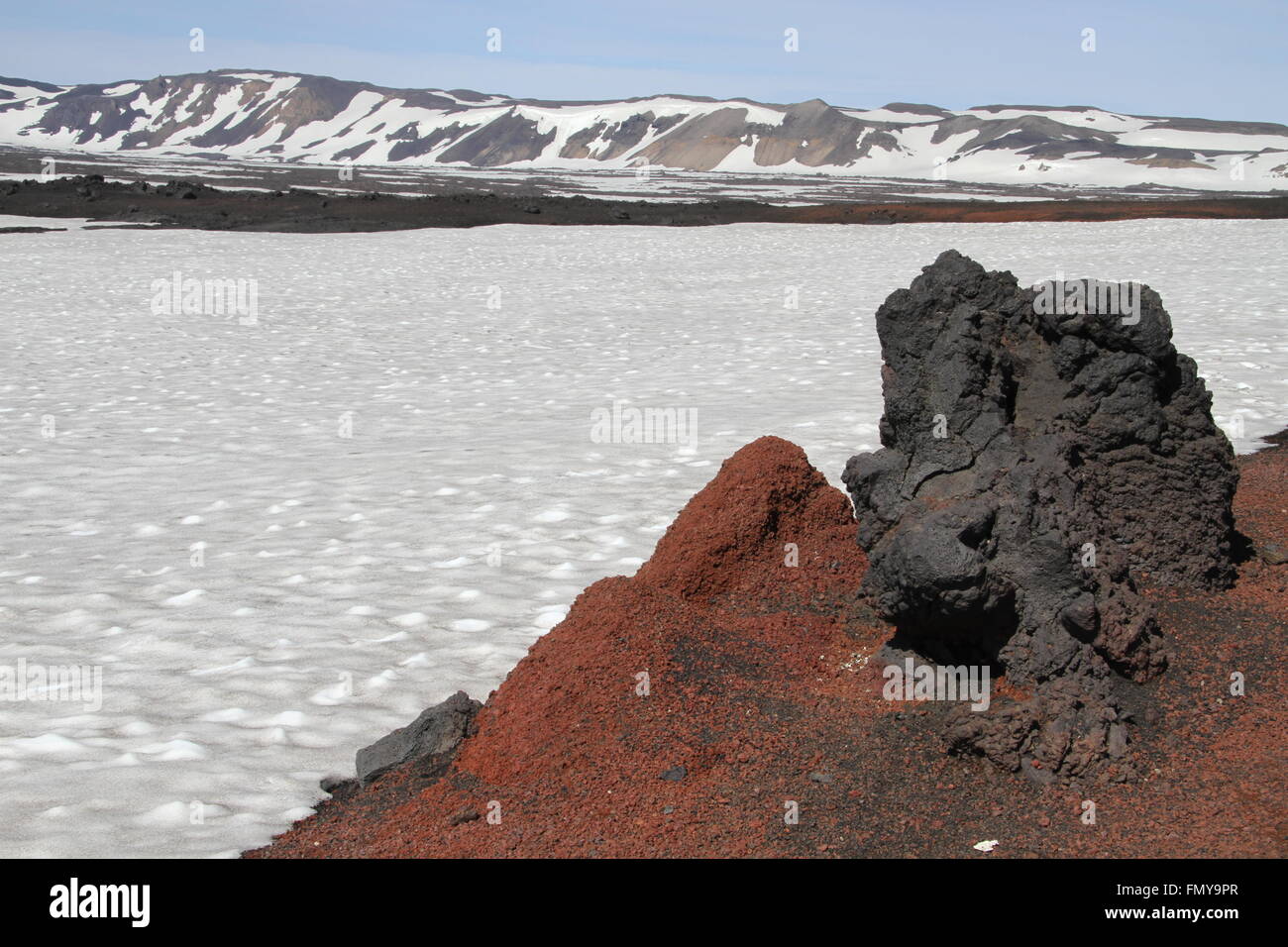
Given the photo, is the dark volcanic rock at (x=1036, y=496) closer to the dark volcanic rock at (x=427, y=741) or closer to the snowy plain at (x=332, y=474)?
the dark volcanic rock at (x=427, y=741)

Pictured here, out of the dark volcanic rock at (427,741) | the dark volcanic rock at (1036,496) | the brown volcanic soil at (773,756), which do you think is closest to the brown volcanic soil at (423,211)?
the dark volcanic rock at (1036,496)

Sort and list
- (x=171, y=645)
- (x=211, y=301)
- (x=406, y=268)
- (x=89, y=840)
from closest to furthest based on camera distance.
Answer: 1. (x=89, y=840)
2. (x=171, y=645)
3. (x=211, y=301)
4. (x=406, y=268)

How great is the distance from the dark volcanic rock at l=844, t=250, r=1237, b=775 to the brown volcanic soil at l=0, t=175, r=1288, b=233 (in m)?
37.1

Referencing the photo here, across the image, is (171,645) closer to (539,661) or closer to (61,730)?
(61,730)

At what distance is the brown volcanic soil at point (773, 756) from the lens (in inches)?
158

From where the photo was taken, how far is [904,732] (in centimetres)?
457

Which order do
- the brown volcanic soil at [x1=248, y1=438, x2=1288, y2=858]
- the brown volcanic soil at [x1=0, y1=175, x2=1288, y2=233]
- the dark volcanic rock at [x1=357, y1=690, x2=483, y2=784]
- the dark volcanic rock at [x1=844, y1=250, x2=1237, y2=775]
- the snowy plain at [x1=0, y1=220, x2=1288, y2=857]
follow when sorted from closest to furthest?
the brown volcanic soil at [x1=248, y1=438, x2=1288, y2=858] < the dark volcanic rock at [x1=844, y1=250, x2=1237, y2=775] < the dark volcanic rock at [x1=357, y1=690, x2=483, y2=784] < the snowy plain at [x1=0, y1=220, x2=1288, y2=857] < the brown volcanic soil at [x1=0, y1=175, x2=1288, y2=233]

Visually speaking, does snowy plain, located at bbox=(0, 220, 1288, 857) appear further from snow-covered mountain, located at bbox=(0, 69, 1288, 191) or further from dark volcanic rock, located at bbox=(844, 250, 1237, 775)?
snow-covered mountain, located at bbox=(0, 69, 1288, 191)

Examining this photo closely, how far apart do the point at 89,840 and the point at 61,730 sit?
127 centimetres

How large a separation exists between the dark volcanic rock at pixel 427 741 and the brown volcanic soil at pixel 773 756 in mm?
58

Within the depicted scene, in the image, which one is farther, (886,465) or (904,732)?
(886,465)

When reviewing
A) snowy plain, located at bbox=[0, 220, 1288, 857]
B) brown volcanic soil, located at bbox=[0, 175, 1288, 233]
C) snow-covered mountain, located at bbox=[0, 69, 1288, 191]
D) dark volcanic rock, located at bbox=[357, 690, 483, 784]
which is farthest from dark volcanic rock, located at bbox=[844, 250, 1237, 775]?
snow-covered mountain, located at bbox=[0, 69, 1288, 191]

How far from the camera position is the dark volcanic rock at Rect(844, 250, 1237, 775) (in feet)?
14.9
